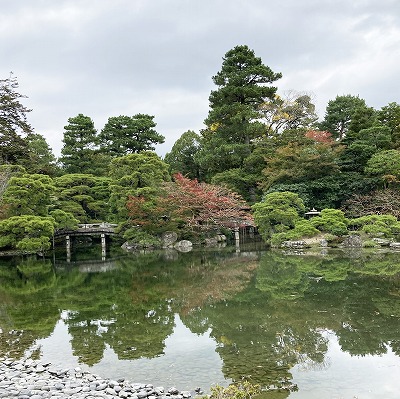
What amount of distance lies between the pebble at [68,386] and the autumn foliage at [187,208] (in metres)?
16.0

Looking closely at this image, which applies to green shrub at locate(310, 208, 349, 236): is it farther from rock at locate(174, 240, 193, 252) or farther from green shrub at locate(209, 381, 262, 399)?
green shrub at locate(209, 381, 262, 399)

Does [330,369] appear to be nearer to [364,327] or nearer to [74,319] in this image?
[364,327]

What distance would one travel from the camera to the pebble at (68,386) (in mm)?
4039

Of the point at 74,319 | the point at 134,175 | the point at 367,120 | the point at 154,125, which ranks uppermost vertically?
the point at 154,125

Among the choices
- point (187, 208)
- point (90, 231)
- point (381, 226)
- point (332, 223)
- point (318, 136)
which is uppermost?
point (318, 136)

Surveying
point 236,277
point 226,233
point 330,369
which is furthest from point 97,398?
Result: point 226,233

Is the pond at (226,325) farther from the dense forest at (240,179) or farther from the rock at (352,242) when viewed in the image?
the dense forest at (240,179)

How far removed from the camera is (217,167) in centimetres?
2727

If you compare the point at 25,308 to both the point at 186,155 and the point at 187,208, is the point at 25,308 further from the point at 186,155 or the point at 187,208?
the point at 186,155

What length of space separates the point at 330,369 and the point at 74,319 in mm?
5035

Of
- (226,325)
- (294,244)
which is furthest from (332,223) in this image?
(226,325)

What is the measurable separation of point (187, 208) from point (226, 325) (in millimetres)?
14332

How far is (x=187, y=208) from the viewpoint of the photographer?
68.6 feet

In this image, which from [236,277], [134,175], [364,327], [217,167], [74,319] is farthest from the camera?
[217,167]
